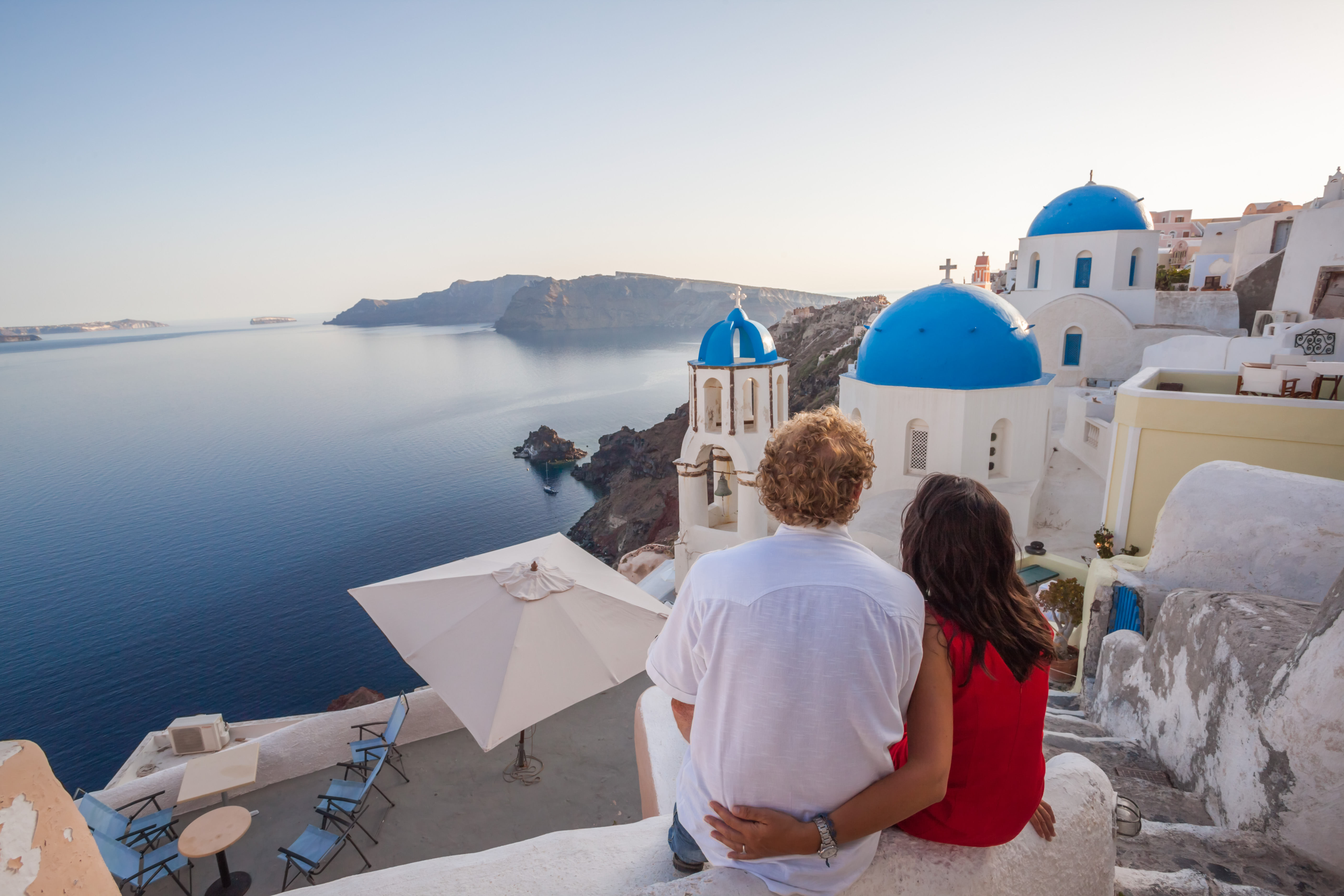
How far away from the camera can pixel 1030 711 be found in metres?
1.94

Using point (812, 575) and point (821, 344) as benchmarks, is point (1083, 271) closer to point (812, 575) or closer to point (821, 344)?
point (812, 575)

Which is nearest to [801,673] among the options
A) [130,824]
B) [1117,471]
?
[130,824]

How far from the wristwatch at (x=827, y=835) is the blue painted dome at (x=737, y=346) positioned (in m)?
11.3

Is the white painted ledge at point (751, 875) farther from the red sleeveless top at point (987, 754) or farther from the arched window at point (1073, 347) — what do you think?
the arched window at point (1073, 347)

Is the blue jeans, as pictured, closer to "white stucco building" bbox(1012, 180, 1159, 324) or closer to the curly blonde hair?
the curly blonde hair

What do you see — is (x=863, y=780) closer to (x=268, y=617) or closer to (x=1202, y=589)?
(x=1202, y=589)

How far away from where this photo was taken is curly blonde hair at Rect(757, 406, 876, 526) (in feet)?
5.89

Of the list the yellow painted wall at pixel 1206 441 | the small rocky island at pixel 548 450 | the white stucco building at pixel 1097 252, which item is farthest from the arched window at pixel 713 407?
the small rocky island at pixel 548 450

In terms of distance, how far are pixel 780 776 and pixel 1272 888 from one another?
2.93m

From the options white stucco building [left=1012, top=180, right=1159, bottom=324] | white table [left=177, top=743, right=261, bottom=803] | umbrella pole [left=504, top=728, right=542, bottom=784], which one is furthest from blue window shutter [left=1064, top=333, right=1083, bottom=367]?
white table [left=177, top=743, right=261, bottom=803]

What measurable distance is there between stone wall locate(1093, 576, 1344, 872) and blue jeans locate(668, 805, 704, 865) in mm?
3038

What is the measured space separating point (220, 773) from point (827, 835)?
739cm

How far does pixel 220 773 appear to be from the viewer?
21.6ft

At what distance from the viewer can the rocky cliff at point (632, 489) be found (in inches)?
1550
